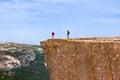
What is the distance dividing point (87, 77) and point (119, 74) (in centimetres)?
297

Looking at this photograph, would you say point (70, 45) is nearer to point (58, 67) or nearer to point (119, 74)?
point (58, 67)

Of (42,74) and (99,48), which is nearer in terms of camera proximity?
(99,48)

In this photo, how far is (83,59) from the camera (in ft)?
97.9

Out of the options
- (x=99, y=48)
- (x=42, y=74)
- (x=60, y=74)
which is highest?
(x=99, y=48)

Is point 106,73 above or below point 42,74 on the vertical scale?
above

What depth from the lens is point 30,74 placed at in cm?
19838

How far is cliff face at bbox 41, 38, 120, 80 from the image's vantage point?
27766mm

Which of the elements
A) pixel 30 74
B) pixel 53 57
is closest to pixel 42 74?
pixel 30 74

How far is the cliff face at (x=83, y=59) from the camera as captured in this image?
91.1ft

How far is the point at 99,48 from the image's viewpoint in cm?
2867

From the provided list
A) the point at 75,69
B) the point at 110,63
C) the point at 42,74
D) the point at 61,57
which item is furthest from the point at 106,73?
the point at 42,74

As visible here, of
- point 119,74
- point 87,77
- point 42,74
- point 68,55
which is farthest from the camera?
point 42,74

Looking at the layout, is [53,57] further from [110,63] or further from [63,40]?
[110,63]

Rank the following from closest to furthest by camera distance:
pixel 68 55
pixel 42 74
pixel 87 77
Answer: pixel 87 77 < pixel 68 55 < pixel 42 74
